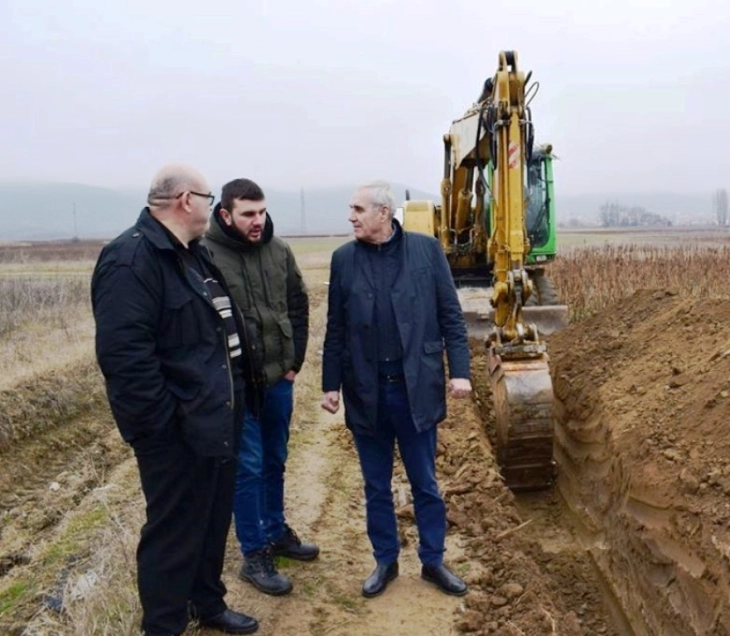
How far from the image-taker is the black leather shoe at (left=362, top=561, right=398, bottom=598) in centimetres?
386

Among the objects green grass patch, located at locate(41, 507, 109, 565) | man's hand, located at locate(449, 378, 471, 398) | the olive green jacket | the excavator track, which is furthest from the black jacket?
the excavator track

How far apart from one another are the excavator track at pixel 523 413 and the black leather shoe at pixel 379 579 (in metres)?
1.82

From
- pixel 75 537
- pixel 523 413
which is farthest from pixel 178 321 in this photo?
pixel 523 413

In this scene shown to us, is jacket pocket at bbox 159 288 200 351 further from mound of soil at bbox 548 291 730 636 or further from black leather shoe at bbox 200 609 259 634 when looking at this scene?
mound of soil at bbox 548 291 730 636

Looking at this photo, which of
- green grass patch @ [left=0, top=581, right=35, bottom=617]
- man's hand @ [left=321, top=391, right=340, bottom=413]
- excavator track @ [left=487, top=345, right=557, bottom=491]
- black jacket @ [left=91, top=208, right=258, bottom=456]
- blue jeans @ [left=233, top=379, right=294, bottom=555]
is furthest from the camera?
excavator track @ [left=487, top=345, right=557, bottom=491]

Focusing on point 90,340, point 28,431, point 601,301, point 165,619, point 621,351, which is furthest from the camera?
point 601,301

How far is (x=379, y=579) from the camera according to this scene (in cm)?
390

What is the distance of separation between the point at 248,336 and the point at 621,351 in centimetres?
447

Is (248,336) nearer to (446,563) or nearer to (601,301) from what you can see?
(446,563)

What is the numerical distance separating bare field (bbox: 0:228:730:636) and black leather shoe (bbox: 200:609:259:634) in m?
0.10

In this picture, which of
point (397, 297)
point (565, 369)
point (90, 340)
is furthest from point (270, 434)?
point (90, 340)

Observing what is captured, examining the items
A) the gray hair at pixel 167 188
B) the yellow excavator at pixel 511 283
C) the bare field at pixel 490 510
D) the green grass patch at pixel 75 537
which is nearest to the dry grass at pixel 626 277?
the bare field at pixel 490 510

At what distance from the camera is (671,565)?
159 inches

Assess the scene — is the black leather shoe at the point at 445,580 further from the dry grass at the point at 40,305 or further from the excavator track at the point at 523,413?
the dry grass at the point at 40,305
